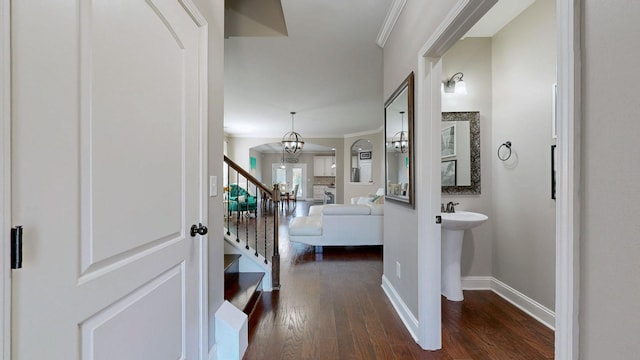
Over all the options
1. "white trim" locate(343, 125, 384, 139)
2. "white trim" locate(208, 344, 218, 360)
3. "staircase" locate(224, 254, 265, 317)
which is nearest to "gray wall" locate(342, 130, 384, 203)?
"white trim" locate(343, 125, 384, 139)

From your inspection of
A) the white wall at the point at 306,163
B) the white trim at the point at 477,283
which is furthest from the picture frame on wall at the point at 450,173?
the white wall at the point at 306,163

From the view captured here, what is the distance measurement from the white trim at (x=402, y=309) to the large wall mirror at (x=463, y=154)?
3.74ft

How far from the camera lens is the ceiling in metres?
2.32

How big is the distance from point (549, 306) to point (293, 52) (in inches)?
133

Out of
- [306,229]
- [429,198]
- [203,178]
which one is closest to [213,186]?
[203,178]

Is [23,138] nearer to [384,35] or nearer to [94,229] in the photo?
[94,229]

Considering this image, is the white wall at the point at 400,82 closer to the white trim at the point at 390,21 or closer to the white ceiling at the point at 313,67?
the white trim at the point at 390,21

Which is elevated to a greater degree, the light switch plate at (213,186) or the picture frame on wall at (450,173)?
the picture frame on wall at (450,173)

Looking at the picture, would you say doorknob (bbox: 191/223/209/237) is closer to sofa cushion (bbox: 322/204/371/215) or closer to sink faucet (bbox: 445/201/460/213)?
sink faucet (bbox: 445/201/460/213)

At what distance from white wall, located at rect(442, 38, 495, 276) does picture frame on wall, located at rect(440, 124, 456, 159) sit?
217 millimetres

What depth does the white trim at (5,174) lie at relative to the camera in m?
0.51

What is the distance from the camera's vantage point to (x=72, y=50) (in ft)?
2.17

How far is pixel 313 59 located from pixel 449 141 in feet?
6.04

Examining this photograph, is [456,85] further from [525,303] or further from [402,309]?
[402,309]
